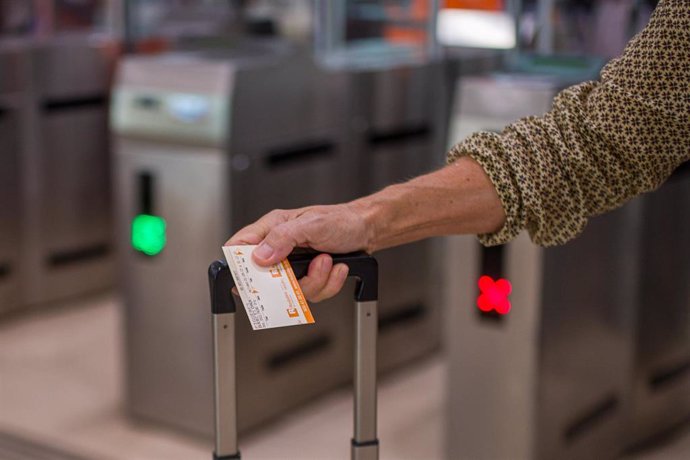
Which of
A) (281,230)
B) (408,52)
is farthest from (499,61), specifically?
(281,230)

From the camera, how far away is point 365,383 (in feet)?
4.61

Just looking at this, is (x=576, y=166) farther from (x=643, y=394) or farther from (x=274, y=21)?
(x=274, y=21)

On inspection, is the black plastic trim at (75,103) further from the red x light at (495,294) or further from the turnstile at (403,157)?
the red x light at (495,294)

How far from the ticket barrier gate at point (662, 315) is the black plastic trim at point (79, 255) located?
2.30 m

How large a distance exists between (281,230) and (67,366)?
8.10 ft

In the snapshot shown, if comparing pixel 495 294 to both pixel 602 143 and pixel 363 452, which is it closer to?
pixel 602 143

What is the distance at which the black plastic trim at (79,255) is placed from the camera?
4.25 meters

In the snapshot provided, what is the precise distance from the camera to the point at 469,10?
136 inches

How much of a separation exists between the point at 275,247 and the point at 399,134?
88.3 inches

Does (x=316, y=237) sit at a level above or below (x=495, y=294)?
above

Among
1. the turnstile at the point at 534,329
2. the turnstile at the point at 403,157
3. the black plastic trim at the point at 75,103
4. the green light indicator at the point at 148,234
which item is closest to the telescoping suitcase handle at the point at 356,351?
the turnstile at the point at 534,329

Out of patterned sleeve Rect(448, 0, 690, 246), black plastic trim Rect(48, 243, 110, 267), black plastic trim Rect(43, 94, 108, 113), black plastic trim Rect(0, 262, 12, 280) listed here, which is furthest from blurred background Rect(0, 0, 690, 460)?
patterned sleeve Rect(448, 0, 690, 246)

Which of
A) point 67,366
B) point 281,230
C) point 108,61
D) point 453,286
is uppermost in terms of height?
point 281,230

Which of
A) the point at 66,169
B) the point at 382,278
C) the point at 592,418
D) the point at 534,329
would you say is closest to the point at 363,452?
the point at 534,329
